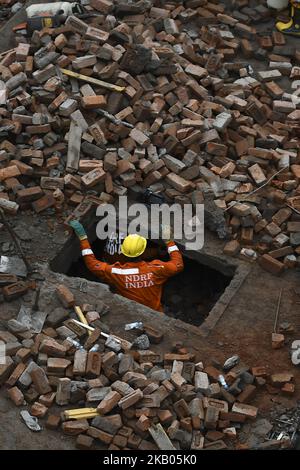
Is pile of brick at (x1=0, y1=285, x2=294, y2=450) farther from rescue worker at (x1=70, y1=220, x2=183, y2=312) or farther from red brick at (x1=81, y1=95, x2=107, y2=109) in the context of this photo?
red brick at (x1=81, y1=95, x2=107, y2=109)

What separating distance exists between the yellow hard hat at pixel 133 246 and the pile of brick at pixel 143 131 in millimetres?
807

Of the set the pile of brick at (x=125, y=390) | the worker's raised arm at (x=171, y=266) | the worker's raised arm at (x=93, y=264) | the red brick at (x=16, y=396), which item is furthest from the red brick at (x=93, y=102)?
the red brick at (x=16, y=396)

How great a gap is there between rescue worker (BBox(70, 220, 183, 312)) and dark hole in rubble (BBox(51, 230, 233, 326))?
0.68m

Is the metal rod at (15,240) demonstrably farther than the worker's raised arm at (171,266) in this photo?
No

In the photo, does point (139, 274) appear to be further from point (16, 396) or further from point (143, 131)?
point (16, 396)

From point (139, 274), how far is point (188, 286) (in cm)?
142

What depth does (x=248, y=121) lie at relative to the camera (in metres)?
11.6

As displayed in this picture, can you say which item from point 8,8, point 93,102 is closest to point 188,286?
point 93,102

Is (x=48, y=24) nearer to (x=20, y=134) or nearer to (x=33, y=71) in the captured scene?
(x=33, y=71)

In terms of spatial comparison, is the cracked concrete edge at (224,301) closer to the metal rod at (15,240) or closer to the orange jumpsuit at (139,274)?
the orange jumpsuit at (139,274)

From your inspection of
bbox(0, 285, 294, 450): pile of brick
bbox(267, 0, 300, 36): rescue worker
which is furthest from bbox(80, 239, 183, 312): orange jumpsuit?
bbox(267, 0, 300, 36): rescue worker

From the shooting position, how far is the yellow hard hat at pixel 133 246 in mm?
10008

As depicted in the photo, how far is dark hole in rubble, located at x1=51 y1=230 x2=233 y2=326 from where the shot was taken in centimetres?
1091
